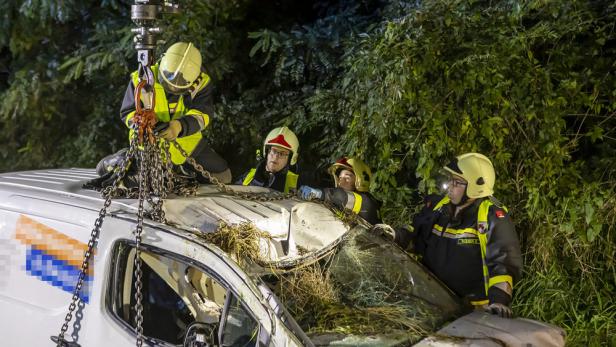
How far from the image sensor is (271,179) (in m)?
6.01

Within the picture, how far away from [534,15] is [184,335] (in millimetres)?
4022

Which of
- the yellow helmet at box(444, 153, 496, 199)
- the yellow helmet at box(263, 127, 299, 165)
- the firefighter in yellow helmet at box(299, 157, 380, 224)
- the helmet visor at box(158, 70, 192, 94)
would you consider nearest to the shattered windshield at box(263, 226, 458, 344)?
the yellow helmet at box(444, 153, 496, 199)

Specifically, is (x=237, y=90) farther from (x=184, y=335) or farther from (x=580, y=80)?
(x=184, y=335)

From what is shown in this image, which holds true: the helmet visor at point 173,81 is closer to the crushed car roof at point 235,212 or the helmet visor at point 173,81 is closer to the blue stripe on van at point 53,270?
the crushed car roof at point 235,212

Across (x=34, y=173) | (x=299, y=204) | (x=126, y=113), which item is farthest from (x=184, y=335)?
(x=34, y=173)

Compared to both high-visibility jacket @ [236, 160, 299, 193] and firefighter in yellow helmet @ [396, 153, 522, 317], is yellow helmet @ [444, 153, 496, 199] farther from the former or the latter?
high-visibility jacket @ [236, 160, 299, 193]

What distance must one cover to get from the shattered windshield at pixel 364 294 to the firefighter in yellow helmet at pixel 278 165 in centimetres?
210

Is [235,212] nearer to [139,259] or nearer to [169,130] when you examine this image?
[139,259]

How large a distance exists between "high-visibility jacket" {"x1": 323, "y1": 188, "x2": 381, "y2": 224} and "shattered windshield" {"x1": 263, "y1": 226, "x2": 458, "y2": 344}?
854 millimetres

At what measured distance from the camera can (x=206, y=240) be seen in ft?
10.2

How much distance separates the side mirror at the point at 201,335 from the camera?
114 inches

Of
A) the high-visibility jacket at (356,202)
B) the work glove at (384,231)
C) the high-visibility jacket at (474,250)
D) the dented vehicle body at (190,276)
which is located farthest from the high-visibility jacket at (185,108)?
the high-visibility jacket at (474,250)

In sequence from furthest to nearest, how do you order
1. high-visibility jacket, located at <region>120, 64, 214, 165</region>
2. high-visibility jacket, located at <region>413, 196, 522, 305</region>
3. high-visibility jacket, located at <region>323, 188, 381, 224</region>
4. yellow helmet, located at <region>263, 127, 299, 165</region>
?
yellow helmet, located at <region>263, 127, 299, 165</region>, high-visibility jacket, located at <region>323, 188, 381, 224</region>, high-visibility jacket, located at <region>120, 64, 214, 165</region>, high-visibility jacket, located at <region>413, 196, 522, 305</region>

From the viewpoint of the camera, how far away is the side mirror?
289 centimetres
